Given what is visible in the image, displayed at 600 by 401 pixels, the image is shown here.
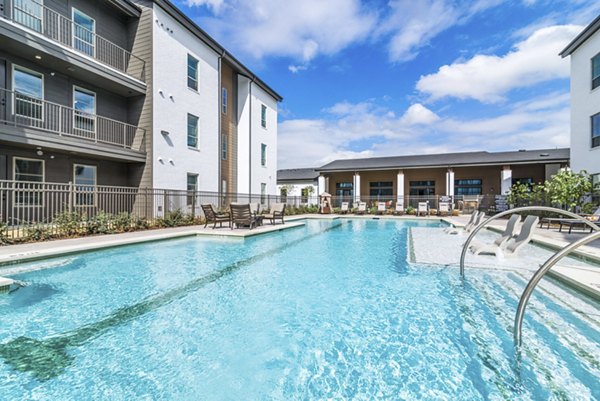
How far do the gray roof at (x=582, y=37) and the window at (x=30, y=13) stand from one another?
934 inches

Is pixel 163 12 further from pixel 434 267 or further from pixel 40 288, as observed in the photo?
pixel 434 267

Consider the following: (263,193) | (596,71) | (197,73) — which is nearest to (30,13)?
(197,73)

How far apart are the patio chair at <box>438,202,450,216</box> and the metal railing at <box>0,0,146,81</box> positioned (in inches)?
858

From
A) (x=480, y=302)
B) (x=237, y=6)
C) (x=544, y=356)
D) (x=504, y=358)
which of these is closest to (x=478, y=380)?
(x=504, y=358)

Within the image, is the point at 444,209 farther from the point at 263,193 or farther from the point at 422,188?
the point at 263,193

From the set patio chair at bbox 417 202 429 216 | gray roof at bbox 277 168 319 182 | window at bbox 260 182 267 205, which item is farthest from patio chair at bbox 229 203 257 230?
gray roof at bbox 277 168 319 182

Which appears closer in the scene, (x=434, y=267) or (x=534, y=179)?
(x=434, y=267)

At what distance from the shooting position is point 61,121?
11617 millimetres

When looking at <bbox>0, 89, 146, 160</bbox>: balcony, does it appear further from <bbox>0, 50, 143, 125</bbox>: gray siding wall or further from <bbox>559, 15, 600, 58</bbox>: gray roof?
<bbox>559, 15, 600, 58</bbox>: gray roof

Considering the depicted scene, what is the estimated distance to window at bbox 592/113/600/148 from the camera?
47.4 ft

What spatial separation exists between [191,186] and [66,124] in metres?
6.06

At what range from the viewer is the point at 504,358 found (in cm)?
279

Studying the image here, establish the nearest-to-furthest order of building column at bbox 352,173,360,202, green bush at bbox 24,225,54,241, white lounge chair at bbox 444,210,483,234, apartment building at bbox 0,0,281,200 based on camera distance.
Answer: green bush at bbox 24,225,54,241
white lounge chair at bbox 444,210,483,234
apartment building at bbox 0,0,281,200
building column at bbox 352,173,360,202

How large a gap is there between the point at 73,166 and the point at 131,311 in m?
11.6
